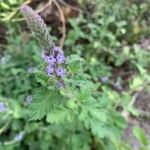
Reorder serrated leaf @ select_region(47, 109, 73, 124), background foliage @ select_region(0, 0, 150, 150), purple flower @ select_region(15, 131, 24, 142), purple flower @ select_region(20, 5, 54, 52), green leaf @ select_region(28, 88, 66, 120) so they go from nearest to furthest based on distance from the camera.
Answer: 1. purple flower @ select_region(20, 5, 54, 52)
2. green leaf @ select_region(28, 88, 66, 120)
3. serrated leaf @ select_region(47, 109, 73, 124)
4. background foliage @ select_region(0, 0, 150, 150)
5. purple flower @ select_region(15, 131, 24, 142)

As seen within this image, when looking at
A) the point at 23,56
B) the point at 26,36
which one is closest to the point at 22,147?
the point at 23,56

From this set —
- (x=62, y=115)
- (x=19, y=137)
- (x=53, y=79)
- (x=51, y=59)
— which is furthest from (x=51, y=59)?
(x=19, y=137)

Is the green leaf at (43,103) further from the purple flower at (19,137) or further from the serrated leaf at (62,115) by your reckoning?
the purple flower at (19,137)

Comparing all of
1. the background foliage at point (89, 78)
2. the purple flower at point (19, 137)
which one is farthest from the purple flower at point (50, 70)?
the purple flower at point (19, 137)

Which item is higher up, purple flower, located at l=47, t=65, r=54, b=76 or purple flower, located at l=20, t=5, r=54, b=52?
purple flower, located at l=20, t=5, r=54, b=52

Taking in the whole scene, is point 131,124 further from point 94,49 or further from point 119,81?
point 94,49

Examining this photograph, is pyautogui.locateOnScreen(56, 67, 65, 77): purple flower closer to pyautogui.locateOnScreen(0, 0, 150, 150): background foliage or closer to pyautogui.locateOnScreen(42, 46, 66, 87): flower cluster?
pyautogui.locateOnScreen(42, 46, 66, 87): flower cluster

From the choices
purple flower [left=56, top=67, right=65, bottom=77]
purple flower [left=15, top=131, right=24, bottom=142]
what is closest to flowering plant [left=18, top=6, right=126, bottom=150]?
purple flower [left=56, top=67, right=65, bottom=77]

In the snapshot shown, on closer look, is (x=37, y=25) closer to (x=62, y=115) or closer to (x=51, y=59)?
(x=51, y=59)
